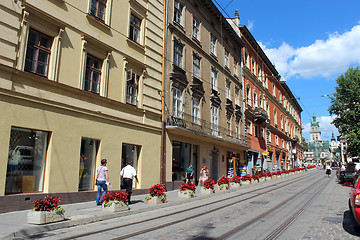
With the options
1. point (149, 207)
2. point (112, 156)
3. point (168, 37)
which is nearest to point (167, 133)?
point (112, 156)

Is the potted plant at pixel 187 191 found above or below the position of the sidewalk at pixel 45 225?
above

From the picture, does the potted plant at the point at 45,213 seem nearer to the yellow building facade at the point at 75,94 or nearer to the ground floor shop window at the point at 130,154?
the yellow building facade at the point at 75,94

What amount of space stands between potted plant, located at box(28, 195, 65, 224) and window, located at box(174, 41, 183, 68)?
548 inches

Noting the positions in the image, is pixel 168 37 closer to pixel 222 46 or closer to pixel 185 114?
pixel 185 114

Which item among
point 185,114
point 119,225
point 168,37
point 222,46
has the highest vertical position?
point 222,46

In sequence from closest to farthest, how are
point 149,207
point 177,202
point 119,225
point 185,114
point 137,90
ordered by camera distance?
point 119,225 → point 149,207 → point 177,202 → point 137,90 → point 185,114

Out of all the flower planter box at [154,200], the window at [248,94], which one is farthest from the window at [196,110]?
the window at [248,94]

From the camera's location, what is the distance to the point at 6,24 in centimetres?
969

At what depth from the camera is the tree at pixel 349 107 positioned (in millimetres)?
26719

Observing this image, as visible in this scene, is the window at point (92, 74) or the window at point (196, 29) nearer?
the window at point (92, 74)

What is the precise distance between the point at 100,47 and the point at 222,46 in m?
17.0

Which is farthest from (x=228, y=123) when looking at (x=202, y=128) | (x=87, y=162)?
(x=87, y=162)

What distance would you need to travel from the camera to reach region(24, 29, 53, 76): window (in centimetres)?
1055

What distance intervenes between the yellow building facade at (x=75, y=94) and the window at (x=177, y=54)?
293cm
